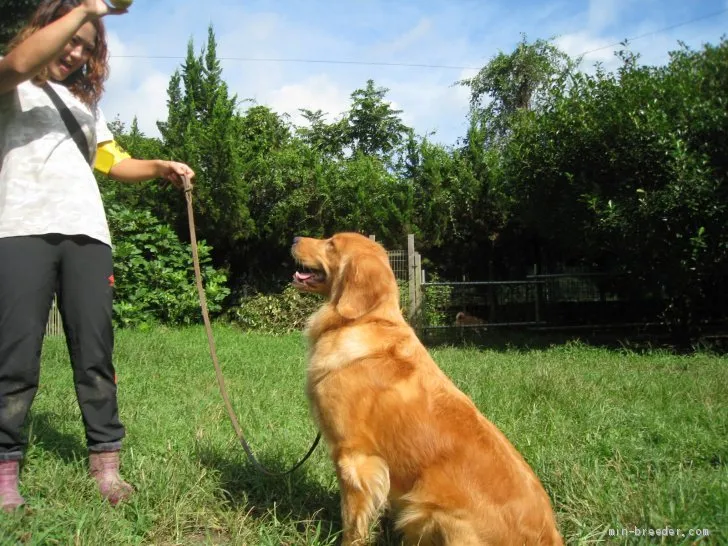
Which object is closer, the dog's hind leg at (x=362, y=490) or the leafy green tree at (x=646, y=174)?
the dog's hind leg at (x=362, y=490)

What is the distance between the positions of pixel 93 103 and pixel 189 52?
11.9m

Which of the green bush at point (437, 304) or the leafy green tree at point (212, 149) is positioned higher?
the leafy green tree at point (212, 149)

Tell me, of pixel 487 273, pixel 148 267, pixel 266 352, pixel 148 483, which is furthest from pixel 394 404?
pixel 487 273

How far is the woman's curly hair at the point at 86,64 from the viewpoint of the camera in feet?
8.69

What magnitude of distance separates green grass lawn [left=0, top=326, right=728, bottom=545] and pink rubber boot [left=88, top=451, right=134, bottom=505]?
0.06m

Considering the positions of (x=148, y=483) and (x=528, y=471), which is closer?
(x=528, y=471)

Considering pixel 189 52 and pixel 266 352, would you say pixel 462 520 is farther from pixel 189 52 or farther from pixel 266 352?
pixel 189 52

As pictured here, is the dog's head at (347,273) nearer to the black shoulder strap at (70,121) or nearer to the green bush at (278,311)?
the black shoulder strap at (70,121)

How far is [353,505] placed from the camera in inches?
100

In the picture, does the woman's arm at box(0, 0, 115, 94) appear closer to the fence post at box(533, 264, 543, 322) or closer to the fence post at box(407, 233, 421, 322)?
the fence post at box(407, 233, 421, 322)

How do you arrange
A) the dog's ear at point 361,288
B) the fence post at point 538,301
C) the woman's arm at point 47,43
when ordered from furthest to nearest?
1. the fence post at point 538,301
2. the dog's ear at point 361,288
3. the woman's arm at point 47,43

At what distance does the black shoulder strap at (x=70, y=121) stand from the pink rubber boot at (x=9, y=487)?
56.2 inches

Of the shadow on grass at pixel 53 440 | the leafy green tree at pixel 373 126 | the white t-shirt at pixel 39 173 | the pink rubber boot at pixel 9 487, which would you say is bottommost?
the shadow on grass at pixel 53 440

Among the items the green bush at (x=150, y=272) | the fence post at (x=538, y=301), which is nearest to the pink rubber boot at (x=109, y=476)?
the green bush at (x=150, y=272)
